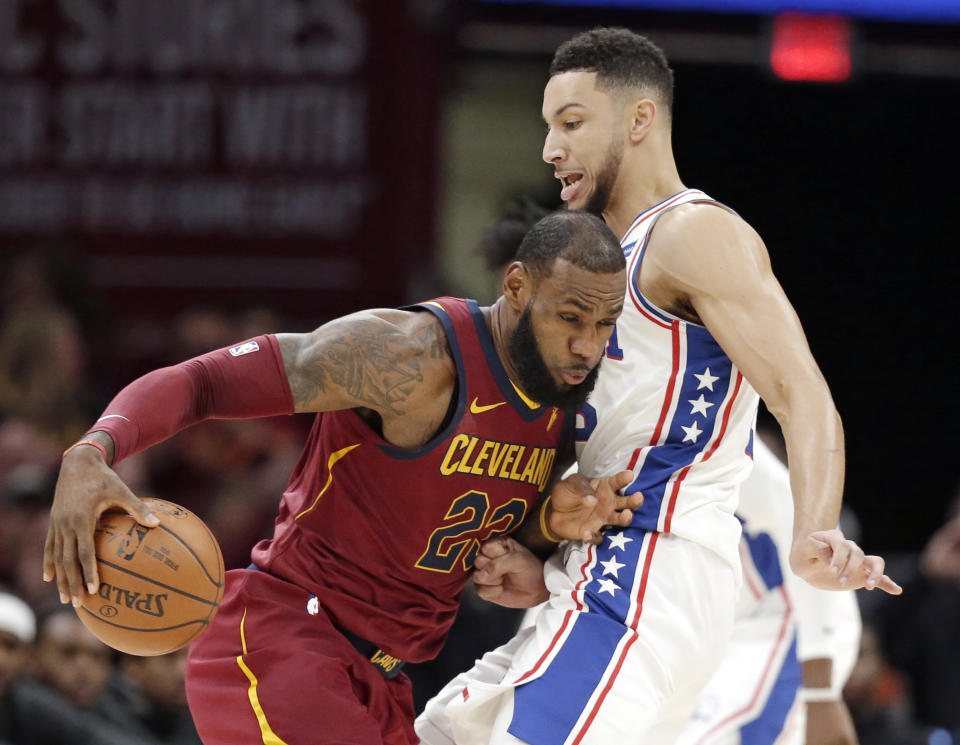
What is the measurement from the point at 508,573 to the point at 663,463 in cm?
51

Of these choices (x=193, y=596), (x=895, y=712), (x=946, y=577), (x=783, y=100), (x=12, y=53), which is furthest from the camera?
(x=783, y=100)

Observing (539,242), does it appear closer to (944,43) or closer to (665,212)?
(665,212)

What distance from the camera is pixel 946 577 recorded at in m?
8.38

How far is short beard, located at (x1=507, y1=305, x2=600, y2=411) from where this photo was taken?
12.1 feet

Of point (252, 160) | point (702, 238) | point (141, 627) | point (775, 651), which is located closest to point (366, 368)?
point (141, 627)

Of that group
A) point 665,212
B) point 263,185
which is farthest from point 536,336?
point 263,185

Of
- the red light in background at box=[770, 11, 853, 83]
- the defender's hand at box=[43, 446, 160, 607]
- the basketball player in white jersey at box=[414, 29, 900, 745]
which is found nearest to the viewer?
the defender's hand at box=[43, 446, 160, 607]

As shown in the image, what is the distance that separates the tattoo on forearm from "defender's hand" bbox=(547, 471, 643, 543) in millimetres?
482

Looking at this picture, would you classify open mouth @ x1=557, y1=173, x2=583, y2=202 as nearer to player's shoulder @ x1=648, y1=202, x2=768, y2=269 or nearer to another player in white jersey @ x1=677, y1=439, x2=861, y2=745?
A: player's shoulder @ x1=648, y1=202, x2=768, y2=269

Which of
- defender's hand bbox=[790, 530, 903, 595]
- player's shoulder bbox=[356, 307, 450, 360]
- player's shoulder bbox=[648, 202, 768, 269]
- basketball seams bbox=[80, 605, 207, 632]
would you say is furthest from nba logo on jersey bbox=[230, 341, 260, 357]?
defender's hand bbox=[790, 530, 903, 595]

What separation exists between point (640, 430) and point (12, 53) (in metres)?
6.81

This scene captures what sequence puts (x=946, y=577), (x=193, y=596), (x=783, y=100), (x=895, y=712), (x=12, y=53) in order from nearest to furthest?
(x=193, y=596), (x=895, y=712), (x=946, y=577), (x=12, y=53), (x=783, y=100)

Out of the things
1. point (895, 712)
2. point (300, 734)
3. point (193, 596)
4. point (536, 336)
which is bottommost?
point (895, 712)

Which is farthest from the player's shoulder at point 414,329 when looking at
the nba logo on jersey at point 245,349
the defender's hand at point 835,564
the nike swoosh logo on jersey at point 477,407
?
the defender's hand at point 835,564
